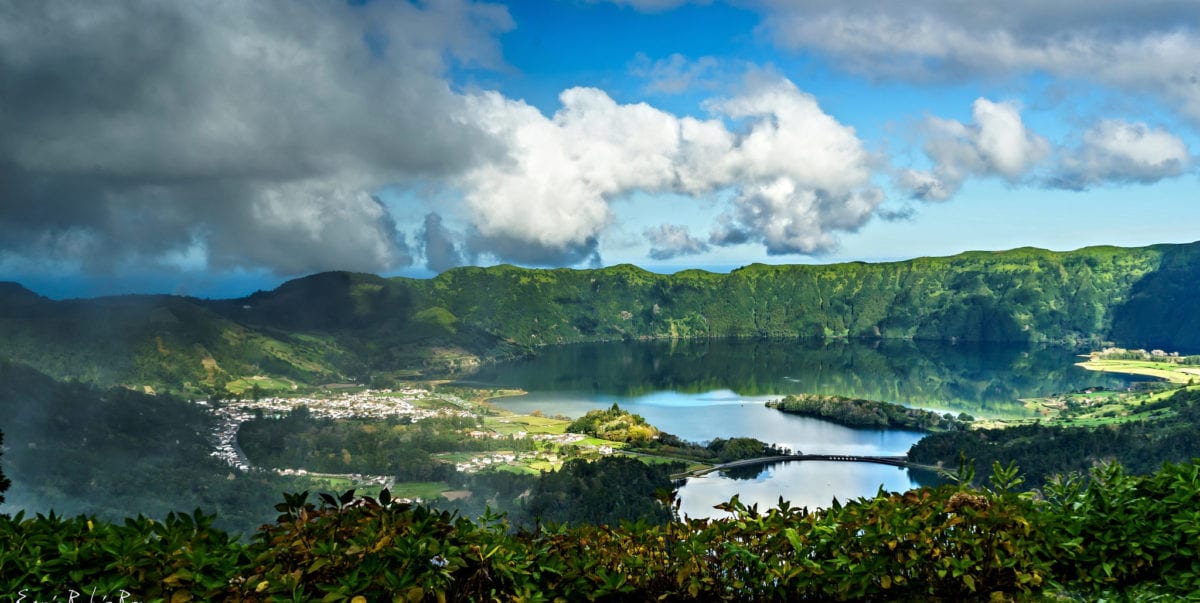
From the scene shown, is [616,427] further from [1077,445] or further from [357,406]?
[1077,445]

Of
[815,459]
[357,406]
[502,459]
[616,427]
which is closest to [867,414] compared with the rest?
[815,459]

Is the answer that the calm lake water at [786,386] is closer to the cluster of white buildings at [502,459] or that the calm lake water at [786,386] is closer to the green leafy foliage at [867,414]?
the green leafy foliage at [867,414]

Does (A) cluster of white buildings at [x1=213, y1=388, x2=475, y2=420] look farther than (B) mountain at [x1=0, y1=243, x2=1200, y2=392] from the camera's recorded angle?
No

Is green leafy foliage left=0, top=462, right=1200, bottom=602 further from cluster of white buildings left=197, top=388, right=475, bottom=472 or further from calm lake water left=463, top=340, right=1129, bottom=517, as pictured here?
cluster of white buildings left=197, top=388, right=475, bottom=472

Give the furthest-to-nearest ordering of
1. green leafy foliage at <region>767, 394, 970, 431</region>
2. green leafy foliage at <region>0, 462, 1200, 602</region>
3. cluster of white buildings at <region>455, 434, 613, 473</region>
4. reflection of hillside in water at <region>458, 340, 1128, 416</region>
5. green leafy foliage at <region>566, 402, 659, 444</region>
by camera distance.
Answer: reflection of hillside in water at <region>458, 340, 1128, 416</region>, green leafy foliage at <region>767, 394, 970, 431</region>, green leafy foliage at <region>566, 402, 659, 444</region>, cluster of white buildings at <region>455, 434, 613, 473</region>, green leafy foliage at <region>0, 462, 1200, 602</region>

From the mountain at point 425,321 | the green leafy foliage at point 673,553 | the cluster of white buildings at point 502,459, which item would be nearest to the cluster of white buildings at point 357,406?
the mountain at point 425,321

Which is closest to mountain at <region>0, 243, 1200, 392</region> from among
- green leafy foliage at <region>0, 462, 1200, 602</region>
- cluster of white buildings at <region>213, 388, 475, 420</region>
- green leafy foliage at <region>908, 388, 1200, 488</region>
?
cluster of white buildings at <region>213, 388, 475, 420</region>

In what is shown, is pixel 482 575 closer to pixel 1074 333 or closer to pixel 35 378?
pixel 35 378
